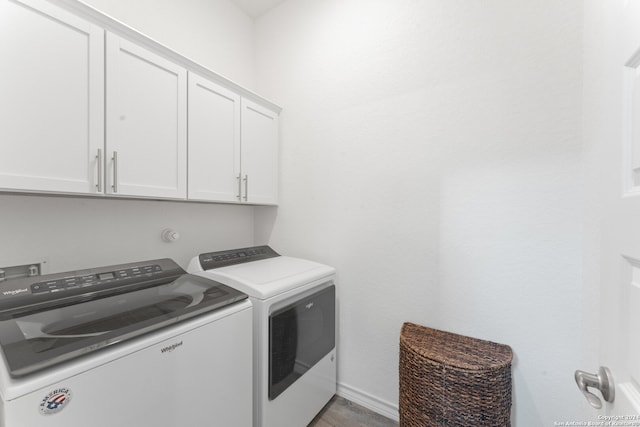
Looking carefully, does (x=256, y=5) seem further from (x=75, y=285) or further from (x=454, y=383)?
(x=454, y=383)

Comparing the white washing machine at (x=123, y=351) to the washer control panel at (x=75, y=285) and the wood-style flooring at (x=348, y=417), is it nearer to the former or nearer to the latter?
the washer control panel at (x=75, y=285)

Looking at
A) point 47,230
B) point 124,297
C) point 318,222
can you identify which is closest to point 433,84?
point 318,222

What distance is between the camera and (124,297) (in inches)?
44.0

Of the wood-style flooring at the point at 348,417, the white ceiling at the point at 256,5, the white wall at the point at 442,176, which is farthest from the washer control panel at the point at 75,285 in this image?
the white ceiling at the point at 256,5

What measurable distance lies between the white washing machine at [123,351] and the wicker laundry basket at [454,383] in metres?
0.78

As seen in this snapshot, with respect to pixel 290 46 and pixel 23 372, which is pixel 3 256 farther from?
pixel 290 46

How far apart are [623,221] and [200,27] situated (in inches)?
96.0

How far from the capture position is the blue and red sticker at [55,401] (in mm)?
651

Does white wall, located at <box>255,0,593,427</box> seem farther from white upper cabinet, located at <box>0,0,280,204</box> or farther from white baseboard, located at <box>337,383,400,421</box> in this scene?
white upper cabinet, located at <box>0,0,280,204</box>

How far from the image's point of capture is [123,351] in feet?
2.61

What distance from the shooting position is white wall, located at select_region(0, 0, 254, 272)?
1182 millimetres

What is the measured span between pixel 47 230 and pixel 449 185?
2057 millimetres

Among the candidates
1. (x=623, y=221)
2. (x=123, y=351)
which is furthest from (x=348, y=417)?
(x=623, y=221)

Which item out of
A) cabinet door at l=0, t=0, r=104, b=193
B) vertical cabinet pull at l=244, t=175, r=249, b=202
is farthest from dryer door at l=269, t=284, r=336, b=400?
A: cabinet door at l=0, t=0, r=104, b=193
